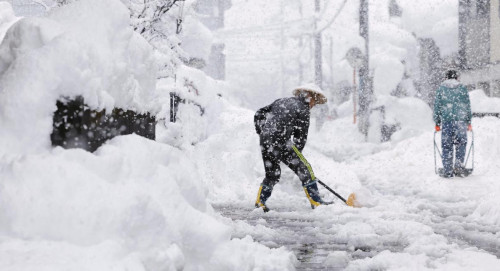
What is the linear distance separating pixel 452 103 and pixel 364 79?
41.2 feet

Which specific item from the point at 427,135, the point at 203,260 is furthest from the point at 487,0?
the point at 203,260

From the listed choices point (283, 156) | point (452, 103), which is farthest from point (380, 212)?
point (452, 103)

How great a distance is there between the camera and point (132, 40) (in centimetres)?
402

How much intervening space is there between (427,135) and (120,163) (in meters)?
13.7

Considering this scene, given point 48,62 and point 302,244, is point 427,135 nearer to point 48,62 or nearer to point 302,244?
point 302,244

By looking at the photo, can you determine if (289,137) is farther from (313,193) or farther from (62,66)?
(62,66)

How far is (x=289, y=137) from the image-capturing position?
7074mm

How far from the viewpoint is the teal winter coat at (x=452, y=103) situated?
1013 centimetres

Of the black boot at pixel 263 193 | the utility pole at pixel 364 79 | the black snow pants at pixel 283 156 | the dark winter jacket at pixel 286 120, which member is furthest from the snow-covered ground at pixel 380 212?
the utility pole at pixel 364 79

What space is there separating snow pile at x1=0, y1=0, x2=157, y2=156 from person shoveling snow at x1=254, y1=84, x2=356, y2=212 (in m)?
3.18

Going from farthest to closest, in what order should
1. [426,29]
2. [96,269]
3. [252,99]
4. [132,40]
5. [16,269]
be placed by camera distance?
[252,99] < [426,29] < [132,40] < [96,269] < [16,269]

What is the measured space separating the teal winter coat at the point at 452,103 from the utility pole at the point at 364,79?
1149 cm

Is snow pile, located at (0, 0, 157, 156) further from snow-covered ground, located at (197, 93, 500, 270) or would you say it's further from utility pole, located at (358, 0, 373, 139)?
utility pole, located at (358, 0, 373, 139)

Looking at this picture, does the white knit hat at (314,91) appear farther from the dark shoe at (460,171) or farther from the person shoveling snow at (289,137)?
the dark shoe at (460,171)
